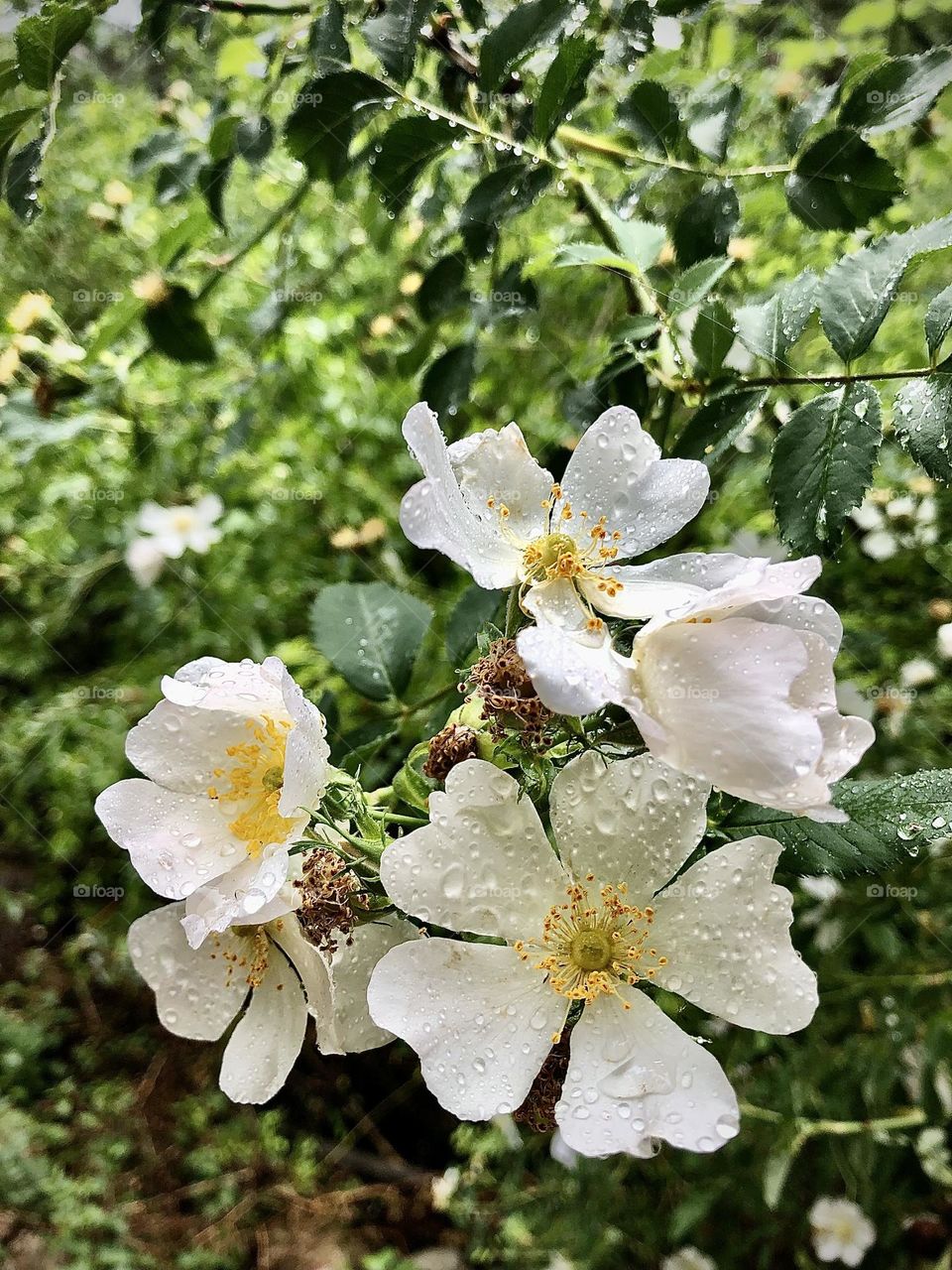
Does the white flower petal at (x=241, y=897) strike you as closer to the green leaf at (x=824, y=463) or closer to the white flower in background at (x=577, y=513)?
the white flower in background at (x=577, y=513)

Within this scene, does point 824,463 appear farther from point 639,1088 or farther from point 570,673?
point 639,1088

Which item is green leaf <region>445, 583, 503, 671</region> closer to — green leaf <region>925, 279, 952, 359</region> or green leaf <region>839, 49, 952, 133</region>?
green leaf <region>925, 279, 952, 359</region>

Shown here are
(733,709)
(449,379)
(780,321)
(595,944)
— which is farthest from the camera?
(449,379)

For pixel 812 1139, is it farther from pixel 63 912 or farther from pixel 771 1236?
pixel 63 912

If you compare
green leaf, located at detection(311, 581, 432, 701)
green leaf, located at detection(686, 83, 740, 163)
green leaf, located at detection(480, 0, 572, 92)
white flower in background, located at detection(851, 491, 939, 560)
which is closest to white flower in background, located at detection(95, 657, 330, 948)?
green leaf, located at detection(311, 581, 432, 701)

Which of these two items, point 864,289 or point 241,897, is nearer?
point 241,897

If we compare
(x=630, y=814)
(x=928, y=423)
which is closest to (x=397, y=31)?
(x=928, y=423)
